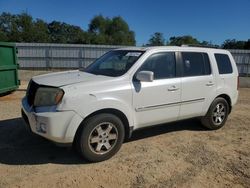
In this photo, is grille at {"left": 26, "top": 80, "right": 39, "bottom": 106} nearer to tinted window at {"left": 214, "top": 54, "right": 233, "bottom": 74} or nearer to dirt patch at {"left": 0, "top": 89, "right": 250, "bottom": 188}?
dirt patch at {"left": 0, "top": 89, "right": 250, "bottom": 188}

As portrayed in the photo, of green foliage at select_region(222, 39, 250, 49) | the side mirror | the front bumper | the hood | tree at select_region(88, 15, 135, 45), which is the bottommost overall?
the front bumper

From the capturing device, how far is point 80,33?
60.3m

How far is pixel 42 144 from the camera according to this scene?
5.11m

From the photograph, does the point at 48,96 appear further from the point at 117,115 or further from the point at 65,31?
A: the point at 65,31

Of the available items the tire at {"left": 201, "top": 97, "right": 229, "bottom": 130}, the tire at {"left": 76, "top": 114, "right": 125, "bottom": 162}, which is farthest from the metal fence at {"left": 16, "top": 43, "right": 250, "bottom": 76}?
the tire at {"left": 76, "top": 114, "right": 125, "bottom": 162}

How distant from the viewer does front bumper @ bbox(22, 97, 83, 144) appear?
4012mm

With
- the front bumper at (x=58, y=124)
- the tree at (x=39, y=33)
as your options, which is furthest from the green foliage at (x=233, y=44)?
the front bumper at (x=58, y=124)

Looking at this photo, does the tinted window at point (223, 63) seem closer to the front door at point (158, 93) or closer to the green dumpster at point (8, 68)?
the front door at point (158, 93)

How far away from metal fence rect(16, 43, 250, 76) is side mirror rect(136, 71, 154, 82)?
15.1 metres

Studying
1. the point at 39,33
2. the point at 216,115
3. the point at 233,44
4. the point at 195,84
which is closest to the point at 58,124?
the point at 195,84

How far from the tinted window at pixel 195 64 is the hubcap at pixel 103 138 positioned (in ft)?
6.11

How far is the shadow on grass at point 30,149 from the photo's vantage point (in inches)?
176

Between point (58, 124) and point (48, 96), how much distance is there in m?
0.46

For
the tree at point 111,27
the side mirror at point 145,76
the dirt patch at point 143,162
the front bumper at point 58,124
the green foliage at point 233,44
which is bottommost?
the dirt patch at point 143,162
